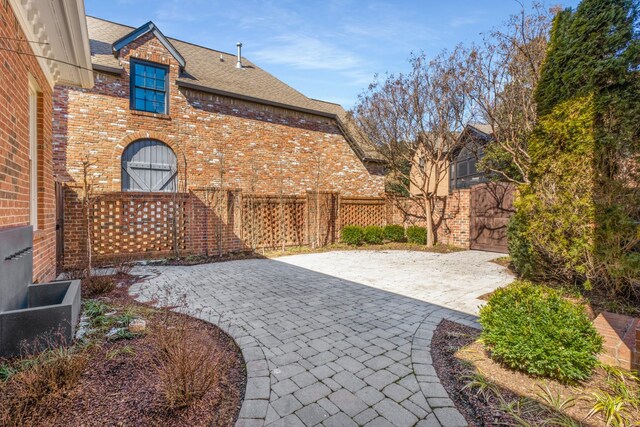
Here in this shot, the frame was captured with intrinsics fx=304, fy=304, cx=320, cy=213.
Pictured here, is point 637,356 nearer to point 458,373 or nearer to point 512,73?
point 458,373

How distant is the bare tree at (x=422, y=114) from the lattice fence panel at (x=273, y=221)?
4.27 m

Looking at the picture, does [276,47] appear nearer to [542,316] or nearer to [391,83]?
[391,83]

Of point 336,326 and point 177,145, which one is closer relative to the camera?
point 336,326

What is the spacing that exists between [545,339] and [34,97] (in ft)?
23.7

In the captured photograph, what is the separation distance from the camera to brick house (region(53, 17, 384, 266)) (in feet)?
27.4

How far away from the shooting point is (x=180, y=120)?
1000 centimetres

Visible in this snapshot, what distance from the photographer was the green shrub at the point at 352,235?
11594 mm

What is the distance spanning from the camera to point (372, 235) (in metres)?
11.9

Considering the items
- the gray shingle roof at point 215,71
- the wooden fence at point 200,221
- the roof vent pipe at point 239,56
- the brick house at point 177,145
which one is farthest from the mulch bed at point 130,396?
the roof vent pipe at point 239,56

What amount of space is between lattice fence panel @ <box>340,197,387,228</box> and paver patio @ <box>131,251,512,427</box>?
14.5 ft

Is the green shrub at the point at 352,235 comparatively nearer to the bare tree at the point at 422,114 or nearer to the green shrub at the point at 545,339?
the bare tree at the point at 422,114

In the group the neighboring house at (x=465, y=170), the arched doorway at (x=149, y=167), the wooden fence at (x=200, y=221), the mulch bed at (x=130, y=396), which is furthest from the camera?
the neighboring house at (x=465, y=170)

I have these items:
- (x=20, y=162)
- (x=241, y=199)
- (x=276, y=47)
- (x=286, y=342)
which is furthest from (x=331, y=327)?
(x=276, y=47)

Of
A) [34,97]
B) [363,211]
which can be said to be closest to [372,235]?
[363,211]
